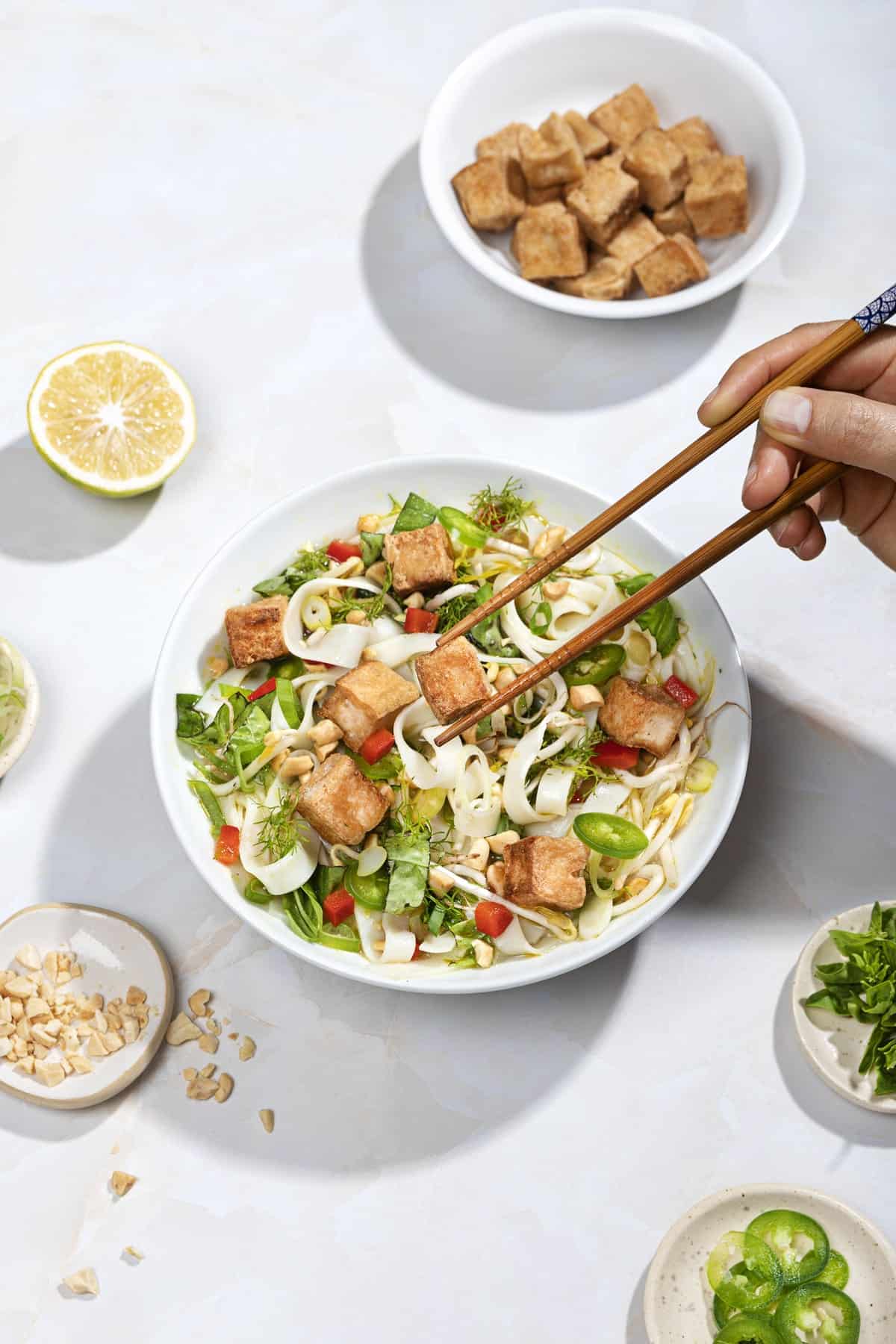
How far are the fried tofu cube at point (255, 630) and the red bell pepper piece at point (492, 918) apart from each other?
2.95ft

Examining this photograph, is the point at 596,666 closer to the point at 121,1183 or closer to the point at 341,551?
the point at 341,551

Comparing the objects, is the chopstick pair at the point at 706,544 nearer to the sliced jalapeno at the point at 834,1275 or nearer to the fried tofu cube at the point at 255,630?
the fried tofu cube at the point at 255,630

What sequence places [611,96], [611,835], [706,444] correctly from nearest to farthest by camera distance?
[706,444] → [611,835] → [611,96]

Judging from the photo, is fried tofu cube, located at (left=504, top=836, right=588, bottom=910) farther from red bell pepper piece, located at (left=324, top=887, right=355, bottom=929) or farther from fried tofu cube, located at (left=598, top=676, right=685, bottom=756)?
red bell pepper piece, located at (left=324, top=887, right=355, bottom=929)

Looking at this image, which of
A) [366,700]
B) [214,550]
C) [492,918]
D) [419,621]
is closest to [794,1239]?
[492,918]

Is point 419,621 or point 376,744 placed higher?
point 419,621

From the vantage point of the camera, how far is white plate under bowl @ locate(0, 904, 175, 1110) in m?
3.29

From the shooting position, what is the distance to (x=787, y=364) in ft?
10.0

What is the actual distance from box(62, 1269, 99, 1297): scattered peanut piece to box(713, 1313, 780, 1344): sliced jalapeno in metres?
1.70

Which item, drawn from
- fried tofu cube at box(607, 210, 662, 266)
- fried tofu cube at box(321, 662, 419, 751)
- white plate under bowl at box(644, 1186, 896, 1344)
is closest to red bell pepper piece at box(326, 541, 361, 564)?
fried tofu cube at box(321, 662, 419, 751)

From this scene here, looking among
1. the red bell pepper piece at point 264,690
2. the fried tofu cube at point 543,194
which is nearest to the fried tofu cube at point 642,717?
the red bell pepper piece at point 264,690

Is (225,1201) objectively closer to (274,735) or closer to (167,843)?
(167,843)

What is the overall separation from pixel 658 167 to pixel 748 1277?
3.34 metres

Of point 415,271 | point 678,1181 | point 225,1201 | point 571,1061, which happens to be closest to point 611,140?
point 415,271
